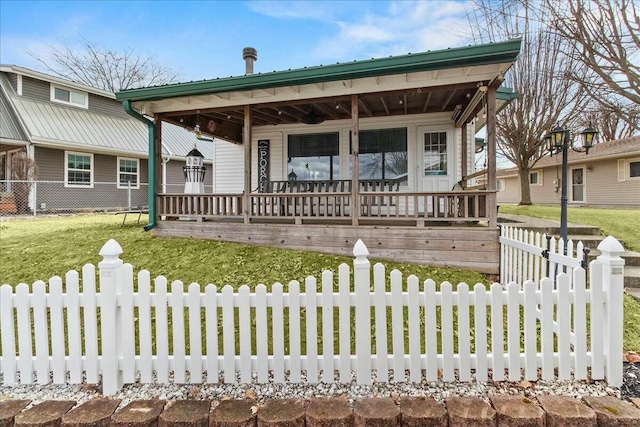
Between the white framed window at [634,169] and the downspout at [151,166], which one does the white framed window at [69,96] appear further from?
the white framed window at [634,169]

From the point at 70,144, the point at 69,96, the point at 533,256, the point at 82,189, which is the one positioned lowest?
the point at 533,256

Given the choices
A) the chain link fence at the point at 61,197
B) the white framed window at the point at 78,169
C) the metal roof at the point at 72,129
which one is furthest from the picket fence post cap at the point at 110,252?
the white framed window at the point at 78,169

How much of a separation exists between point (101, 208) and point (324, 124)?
11.2 m

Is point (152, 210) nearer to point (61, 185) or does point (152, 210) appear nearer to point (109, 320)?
point (109, 320)

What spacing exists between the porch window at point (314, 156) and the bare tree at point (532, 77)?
7.23m

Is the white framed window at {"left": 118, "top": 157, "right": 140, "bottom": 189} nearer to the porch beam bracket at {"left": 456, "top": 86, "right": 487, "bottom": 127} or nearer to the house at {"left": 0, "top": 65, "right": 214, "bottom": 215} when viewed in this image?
the house at {"left": 0, "top": 65, "right": 214, "bottom": 215}

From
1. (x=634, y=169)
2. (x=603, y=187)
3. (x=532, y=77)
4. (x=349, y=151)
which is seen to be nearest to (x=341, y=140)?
(x=349, y=151)

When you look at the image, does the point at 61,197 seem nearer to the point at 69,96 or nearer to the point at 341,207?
the point at 69,96

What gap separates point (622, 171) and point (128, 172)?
876 inches

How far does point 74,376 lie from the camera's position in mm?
2441

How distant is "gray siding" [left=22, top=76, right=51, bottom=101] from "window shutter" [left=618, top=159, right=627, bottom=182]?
24605 millimetres

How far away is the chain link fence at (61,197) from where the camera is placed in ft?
39.4

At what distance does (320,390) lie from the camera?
2379mm

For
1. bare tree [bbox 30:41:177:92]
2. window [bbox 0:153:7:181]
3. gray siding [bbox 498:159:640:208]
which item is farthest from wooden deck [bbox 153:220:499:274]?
bare tree [bbox 30:41:177:92]
